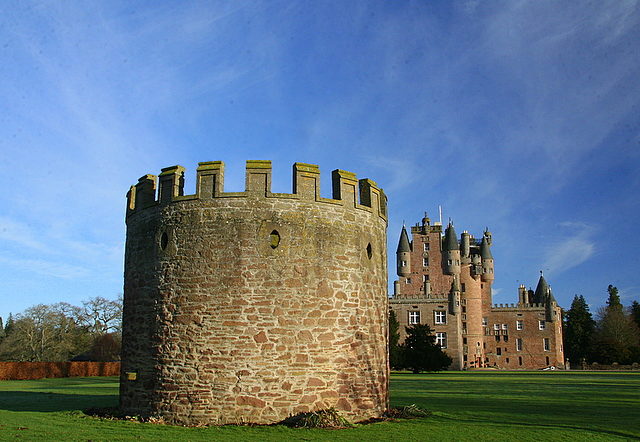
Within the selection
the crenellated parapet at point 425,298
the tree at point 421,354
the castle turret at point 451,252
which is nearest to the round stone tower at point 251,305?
the tree at point 421,354

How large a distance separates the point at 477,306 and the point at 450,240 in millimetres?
9947

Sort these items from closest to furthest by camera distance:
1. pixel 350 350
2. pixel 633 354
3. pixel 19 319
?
pixel 350 350 < pixel 19 319 < pixel 633 354

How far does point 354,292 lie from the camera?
Result: 1290cm

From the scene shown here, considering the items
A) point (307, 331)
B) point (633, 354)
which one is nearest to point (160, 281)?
point (307, 331)

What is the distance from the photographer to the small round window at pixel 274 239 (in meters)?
12.4

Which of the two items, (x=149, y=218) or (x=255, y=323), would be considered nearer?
(x=255, y=323)

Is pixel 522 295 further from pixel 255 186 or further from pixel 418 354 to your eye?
pixel 255 186

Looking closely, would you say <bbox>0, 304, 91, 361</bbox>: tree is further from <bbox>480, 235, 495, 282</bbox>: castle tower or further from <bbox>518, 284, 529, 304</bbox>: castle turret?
<bbox>518, 284, 529, 304</bbox>: castle turret

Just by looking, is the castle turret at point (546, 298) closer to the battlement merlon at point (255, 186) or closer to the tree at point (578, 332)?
the tree at point (578, 332)

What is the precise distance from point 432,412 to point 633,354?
7459 centimetres

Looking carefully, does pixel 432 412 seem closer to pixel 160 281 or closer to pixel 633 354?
pixel 160 281

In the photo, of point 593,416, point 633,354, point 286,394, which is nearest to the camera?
point 286,394

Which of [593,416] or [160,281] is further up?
[160,281]

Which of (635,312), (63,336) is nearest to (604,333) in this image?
(635,312)
